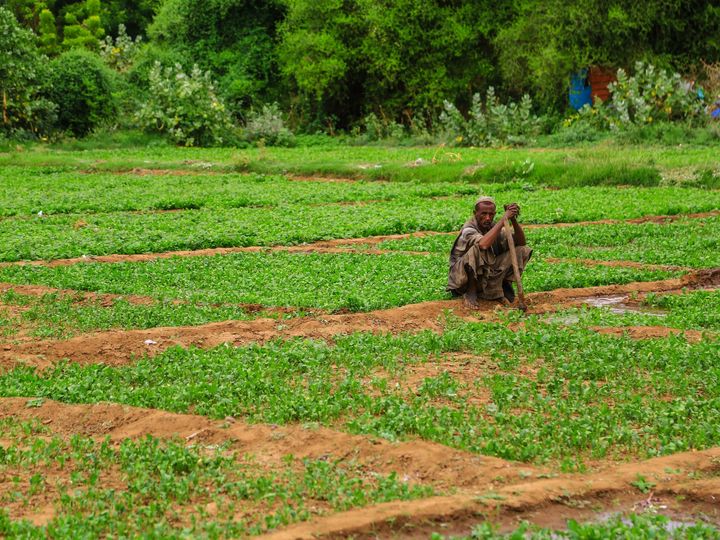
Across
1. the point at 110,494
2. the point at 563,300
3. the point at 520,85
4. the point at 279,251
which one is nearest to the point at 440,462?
the point at 110,494

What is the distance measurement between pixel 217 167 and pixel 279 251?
1319cm

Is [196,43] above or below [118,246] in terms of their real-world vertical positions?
above

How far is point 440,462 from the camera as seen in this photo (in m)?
6.93

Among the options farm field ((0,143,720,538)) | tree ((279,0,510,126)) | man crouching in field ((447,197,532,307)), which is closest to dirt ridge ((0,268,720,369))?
farm field ((0,143,720,538))

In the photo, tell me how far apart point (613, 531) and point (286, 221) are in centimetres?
1420

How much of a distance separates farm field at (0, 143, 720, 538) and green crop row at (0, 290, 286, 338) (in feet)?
0.15

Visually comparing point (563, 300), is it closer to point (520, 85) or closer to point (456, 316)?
point (456, 316)

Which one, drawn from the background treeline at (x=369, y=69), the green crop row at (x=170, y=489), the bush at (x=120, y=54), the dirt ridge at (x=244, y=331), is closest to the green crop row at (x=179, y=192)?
the background treeline at (x=369, y=69)

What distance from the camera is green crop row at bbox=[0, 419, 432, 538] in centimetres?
604

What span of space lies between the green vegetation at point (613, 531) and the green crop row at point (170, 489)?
66 cm

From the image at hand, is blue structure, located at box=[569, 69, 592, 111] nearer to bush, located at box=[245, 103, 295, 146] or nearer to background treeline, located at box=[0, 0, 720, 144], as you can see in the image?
background treeline, located at box=[0, 0, 720, 144]

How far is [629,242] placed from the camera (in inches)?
653

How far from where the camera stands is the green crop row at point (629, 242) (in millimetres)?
15000

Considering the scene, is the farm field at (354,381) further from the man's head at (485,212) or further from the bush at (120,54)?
the bush at (120,54)
